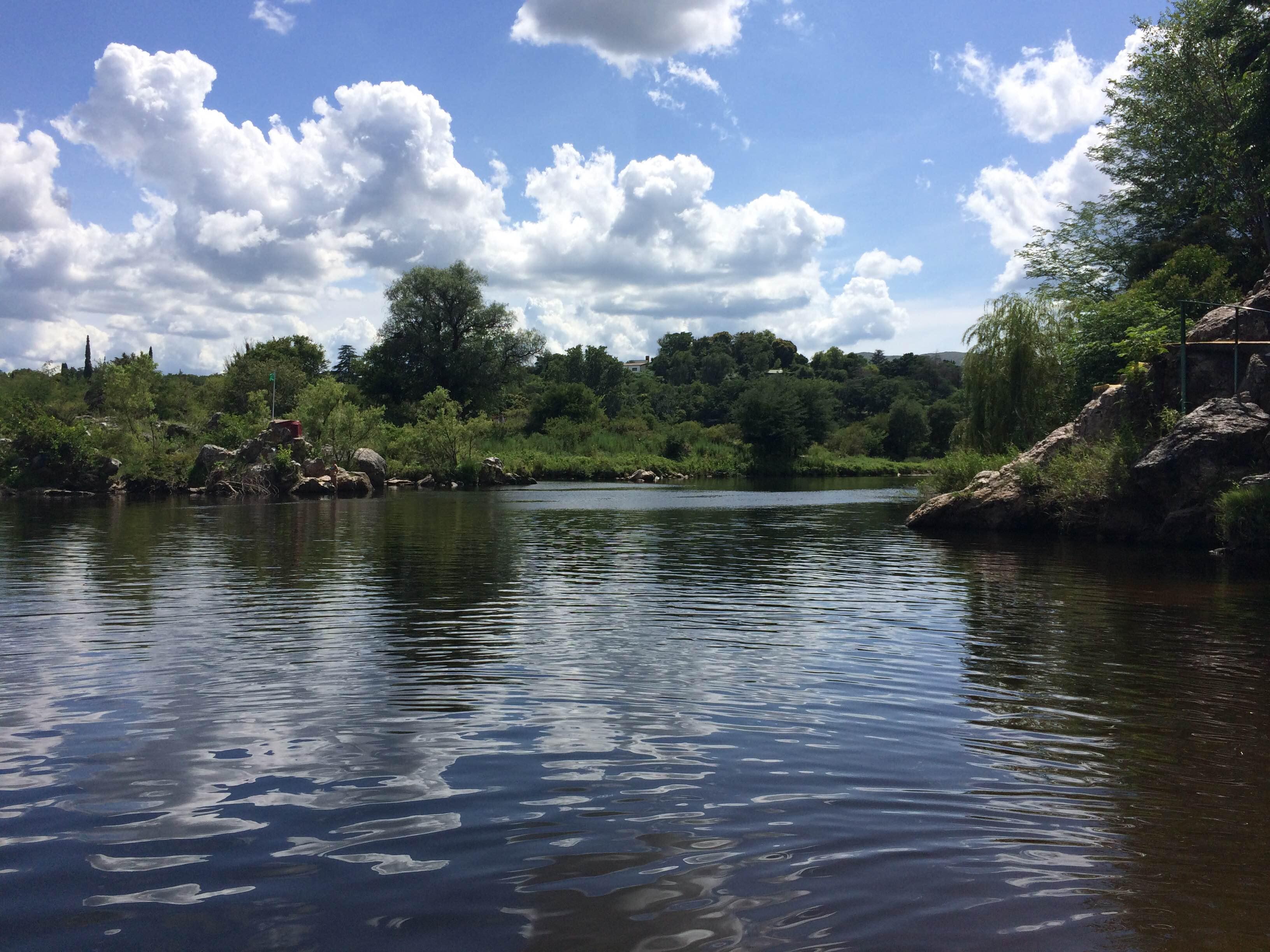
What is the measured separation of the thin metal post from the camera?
23.5 m

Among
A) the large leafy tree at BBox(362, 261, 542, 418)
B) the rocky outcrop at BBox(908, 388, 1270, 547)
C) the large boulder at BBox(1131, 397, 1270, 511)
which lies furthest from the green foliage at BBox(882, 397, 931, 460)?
the large boulder at BBox(1131, 397, 1270, 511)

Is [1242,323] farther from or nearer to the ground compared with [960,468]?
farther from the ground

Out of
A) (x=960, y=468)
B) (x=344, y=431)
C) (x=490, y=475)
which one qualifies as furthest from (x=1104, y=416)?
(x=490, y=475)

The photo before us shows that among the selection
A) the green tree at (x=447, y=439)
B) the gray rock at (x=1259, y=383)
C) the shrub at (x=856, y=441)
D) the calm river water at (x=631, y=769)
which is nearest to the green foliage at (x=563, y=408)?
the green tree at (x=447, y=439)

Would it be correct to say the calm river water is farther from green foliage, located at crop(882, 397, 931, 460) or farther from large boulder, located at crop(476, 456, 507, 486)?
green foliage, located at crop(882, 397, 931, 460)

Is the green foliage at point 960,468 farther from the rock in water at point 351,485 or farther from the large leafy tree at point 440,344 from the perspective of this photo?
the large leafy tree at point 440,344

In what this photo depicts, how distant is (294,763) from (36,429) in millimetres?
56178

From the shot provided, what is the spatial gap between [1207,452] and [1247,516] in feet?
9.66

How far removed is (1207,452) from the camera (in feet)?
73.2

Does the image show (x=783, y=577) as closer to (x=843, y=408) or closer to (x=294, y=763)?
(x=294, y=763)

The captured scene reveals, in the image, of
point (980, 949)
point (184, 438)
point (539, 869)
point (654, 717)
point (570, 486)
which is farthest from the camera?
point (570, 486)

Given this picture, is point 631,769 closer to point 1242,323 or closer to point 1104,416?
point 1104,416

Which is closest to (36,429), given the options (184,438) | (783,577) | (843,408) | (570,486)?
(184,438)

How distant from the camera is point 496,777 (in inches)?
255
